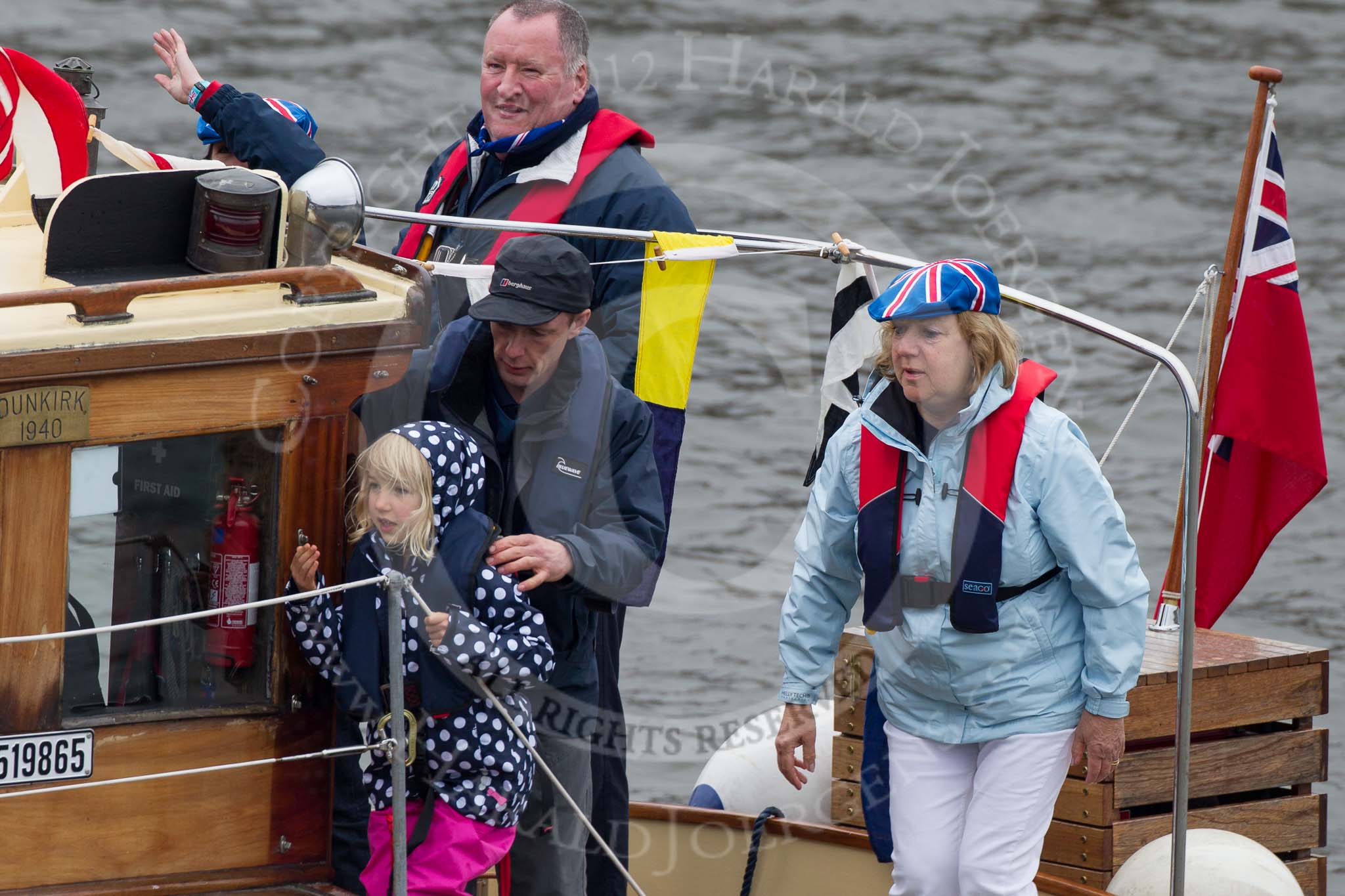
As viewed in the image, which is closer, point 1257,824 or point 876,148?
point 1257,824

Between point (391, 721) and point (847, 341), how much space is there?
1.80 metres

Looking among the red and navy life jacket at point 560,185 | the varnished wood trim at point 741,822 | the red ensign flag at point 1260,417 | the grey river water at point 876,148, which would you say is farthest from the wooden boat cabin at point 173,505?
the grey river water at point 876,148

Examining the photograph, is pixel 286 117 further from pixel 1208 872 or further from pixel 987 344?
pixel 1208 872

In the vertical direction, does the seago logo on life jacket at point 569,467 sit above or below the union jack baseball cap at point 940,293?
below

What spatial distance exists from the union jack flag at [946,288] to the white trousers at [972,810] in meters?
0.95

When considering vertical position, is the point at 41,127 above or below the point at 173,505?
above

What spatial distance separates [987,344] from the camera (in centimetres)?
404

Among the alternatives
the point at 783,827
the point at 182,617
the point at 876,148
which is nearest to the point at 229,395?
the point at 182,617

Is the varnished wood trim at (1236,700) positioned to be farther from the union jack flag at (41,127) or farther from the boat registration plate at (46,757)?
the union jack flag at (41,127)

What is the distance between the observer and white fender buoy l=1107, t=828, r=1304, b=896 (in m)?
4.93

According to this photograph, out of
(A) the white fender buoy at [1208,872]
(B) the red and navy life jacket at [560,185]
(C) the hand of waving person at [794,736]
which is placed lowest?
(A) the white fender buoy at [1208,872]

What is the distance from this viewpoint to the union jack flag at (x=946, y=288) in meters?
4.00

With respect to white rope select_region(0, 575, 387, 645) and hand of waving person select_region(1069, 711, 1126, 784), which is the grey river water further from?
white rope select_region(0, 575, 387, 645)

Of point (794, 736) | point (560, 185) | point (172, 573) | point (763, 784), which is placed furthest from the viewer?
point (763, 784)
